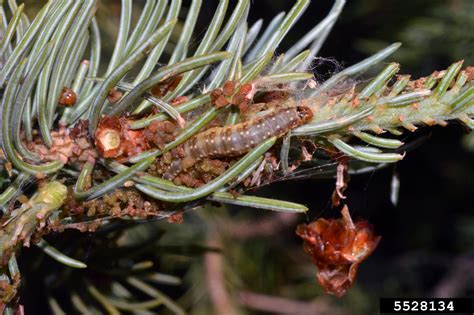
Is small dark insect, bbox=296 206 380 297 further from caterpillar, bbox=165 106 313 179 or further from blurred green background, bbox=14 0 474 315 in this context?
blurred green background, bbox=14 0 474 315

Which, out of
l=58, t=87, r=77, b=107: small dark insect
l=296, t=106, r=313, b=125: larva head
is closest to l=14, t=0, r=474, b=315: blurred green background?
l=58, t=87, r=77, b=107: small dark insect

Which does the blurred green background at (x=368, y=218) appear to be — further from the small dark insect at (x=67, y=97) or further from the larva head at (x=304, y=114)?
the larva head at (x=304, y=114)

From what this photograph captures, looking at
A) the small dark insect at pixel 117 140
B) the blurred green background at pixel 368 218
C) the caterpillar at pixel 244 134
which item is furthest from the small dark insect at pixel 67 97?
the blurred green background at pixel 368 218

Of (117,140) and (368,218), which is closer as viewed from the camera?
(117,140)

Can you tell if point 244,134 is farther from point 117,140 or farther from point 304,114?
point 117,140

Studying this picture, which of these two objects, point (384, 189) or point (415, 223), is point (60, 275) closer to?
point (384, 189)

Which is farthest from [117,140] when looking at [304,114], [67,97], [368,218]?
[368,218]

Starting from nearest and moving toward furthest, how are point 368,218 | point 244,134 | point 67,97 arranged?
point 244,134, point 67,97, point 368,218
